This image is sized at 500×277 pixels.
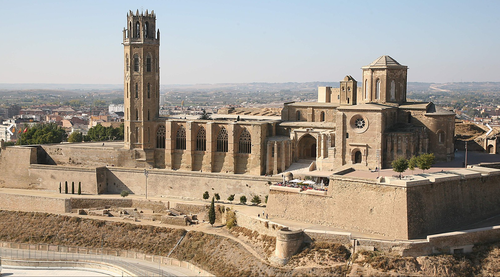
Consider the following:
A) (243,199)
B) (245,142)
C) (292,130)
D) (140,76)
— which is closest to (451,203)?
(243,199)

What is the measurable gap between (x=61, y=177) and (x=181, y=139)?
11.3 metres

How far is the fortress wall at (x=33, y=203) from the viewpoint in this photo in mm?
51750

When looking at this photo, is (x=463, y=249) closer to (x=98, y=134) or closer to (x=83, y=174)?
(x=83, y=174)

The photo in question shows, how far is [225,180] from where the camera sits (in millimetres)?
50875

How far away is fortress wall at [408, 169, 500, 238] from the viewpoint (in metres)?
37.8

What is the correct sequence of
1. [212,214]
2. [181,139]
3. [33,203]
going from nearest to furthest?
1. [212,214]
2. [33,203]
3. [181,139]

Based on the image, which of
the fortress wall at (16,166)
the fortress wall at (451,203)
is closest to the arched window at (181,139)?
the fortress wall at (16,166)

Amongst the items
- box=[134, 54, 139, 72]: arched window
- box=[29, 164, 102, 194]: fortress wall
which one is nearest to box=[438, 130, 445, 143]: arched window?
box=[134, 54, 139, 72]: arched window

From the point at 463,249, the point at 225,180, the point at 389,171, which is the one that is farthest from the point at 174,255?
the point at 463,249

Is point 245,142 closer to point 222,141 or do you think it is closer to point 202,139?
point 222,141

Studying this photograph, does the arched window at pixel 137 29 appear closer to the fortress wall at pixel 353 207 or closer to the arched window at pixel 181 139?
the arched window at pixel 181 139

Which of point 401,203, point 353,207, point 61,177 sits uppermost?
point 401,203

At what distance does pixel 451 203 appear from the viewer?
1570 inches

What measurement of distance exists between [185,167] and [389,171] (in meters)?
18.9
